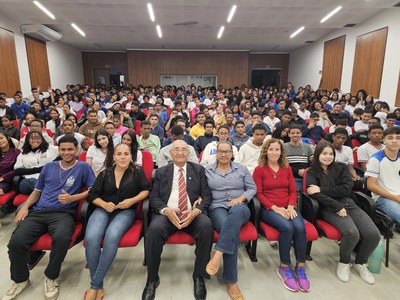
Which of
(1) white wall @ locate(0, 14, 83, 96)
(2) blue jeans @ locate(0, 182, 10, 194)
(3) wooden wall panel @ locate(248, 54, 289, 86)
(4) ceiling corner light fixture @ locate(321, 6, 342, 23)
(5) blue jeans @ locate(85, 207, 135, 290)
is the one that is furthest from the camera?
(3) wooden wall panel @ locate(248, 54, 289, 86)

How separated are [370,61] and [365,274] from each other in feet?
24.5

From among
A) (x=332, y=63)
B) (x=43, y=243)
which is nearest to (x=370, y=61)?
(x=332, y=63)

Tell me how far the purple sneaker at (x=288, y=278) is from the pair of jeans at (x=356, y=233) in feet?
1.53

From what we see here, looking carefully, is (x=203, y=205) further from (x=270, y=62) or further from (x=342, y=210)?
(x=270, y=62)

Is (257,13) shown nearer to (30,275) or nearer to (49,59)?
(30,275)

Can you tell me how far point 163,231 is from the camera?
192 cm

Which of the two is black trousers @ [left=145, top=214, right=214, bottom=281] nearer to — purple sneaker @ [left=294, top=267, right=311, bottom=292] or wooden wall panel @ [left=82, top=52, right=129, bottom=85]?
purple sneaker @ [left=294, top=267, right=311, bottom=292]

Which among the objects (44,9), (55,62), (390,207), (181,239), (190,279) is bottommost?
(190,279)

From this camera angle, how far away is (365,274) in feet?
6.89

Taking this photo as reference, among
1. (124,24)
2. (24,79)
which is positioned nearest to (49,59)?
(24,79)

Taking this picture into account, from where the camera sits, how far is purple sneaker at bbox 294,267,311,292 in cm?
198

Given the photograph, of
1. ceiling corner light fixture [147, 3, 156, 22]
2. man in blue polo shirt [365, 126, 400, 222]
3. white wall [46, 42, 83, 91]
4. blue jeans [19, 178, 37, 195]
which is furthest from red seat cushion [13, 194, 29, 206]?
white wall [46, 42, 83, 91]

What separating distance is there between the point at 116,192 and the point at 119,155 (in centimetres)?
32

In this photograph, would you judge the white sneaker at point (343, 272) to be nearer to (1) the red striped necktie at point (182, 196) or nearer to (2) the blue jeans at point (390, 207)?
(2) the blue jeans at point (390, 207)
